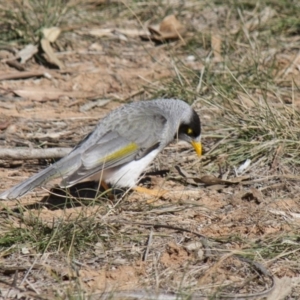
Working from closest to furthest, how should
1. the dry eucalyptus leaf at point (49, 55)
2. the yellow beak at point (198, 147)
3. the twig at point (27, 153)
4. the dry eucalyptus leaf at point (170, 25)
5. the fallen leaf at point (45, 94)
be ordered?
the twig at point (27, 153), the yellow beak at point (198, 147), the fallen leaf at point (45, 94), the dry eucalyptus leaf at point (49, 55), the dry eucalyptus leaf at point (170, 25)

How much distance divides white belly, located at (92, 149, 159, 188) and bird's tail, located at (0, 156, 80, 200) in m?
0.38

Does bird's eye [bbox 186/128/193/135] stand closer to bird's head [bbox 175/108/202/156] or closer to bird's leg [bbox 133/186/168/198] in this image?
bird's head [bbox 175/108/202/156]

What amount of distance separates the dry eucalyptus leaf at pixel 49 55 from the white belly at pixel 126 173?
3.17 m

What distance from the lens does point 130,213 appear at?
6738 mm

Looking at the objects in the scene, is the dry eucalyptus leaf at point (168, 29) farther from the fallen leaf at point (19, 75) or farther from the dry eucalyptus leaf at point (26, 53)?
the fallen leaf at point (19, 75)

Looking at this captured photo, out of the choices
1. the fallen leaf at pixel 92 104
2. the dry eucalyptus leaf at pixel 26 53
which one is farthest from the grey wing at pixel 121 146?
the dry eucalyptus leaf at pixel 26 53

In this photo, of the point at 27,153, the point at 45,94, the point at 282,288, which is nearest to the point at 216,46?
the point at 45,94

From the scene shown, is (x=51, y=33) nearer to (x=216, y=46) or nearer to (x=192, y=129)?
(x=216, y=46)

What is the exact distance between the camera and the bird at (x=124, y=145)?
272 inches

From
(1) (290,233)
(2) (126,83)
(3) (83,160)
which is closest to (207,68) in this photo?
(2) (126,83)

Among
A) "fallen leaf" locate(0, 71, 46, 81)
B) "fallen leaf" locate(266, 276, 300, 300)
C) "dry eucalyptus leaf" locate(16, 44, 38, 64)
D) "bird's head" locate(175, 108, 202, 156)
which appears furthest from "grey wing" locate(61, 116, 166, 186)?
"dry eucalyptus leaf" locate(16, 44, 38, 64)

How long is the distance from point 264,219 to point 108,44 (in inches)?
198

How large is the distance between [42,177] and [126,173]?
84 centimetres

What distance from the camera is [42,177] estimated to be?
6836 millimetres
